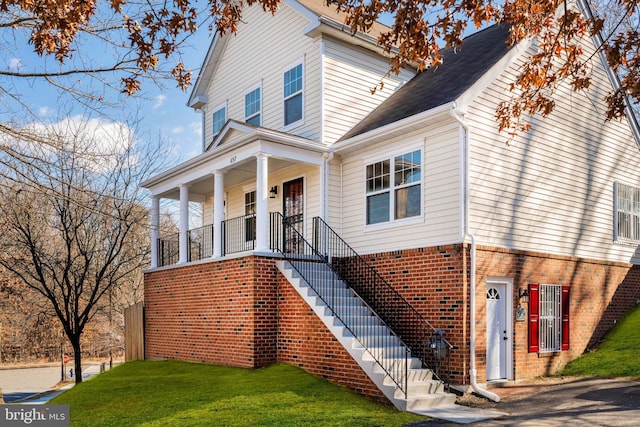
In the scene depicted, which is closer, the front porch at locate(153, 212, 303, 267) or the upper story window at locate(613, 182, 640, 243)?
the front porch at locate(153, 212, 303, 267)

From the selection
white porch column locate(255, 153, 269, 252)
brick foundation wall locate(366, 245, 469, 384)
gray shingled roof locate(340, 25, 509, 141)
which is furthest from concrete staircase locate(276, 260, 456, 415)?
gray shingled roof locate(340, 25, 509, 141)

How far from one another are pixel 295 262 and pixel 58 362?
98.8 ft

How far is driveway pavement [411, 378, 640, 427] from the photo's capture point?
877cm

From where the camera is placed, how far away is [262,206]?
526 inches

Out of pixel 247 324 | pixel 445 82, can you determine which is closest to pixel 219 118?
pixel 445 82

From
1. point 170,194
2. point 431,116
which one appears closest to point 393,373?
point 431,116

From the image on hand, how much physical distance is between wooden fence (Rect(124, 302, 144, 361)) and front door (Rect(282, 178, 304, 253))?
18.7ft

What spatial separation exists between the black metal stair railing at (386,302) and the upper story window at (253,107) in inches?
186

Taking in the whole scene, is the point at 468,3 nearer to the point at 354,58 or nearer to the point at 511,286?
the point at 511,286

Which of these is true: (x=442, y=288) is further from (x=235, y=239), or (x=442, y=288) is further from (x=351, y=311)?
(x=235, y=239)

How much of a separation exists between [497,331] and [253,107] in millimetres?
9754

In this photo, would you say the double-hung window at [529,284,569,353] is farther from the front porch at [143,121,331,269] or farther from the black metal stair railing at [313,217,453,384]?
the front porch at [143,121,331,269]

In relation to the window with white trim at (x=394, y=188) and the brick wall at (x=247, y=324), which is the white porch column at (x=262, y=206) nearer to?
the brick wall at (x=247, y=324)

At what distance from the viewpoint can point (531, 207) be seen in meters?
13.1
